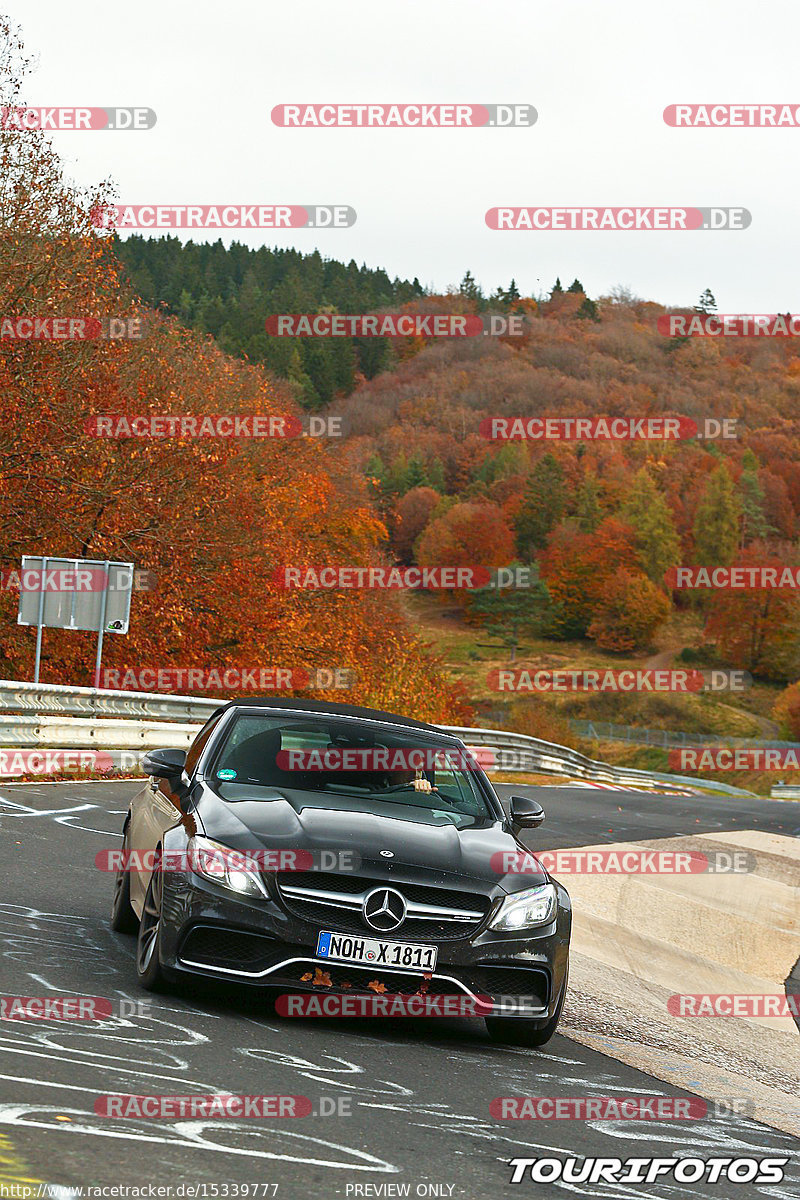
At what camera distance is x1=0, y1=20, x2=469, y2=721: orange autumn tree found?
91.1 feet

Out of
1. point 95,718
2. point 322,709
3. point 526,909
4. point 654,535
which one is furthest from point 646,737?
Answer: point 526,909

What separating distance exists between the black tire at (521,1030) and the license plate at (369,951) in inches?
26.4

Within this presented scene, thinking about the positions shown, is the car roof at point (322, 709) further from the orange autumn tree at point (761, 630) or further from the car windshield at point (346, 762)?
the orange autumn tree at point (761, 630)

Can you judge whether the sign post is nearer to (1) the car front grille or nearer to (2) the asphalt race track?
(2) the asphalt race track

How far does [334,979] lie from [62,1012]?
1139mm

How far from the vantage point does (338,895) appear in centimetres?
612

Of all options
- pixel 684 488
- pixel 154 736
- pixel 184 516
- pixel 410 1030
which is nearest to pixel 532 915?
pixel 410 1030

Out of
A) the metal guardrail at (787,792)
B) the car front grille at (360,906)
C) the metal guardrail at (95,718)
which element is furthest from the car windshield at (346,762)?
the metal guardrail at (787,792)

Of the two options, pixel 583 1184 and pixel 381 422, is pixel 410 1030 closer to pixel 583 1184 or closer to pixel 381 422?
pixel 583 1184

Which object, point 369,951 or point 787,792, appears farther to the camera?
point 787,792

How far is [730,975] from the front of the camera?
1198 centimetres

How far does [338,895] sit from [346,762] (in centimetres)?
148

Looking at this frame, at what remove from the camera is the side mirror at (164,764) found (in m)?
7.32

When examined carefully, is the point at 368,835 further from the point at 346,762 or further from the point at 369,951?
the point at 346,762
